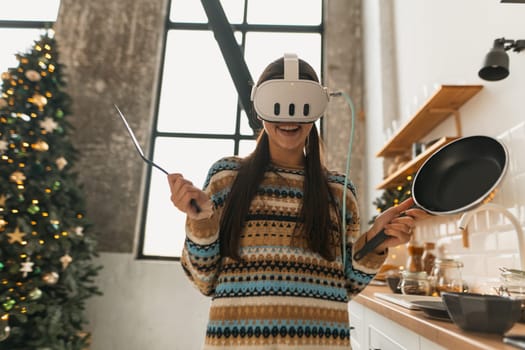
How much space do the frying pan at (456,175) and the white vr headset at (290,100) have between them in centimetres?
29

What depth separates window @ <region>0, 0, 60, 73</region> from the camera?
14.6 feet

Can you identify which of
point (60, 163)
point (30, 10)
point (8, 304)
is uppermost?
point (30, 10)

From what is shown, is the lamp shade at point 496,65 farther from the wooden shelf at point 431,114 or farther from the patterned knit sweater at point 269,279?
the patterned knit sweater at point 269,279

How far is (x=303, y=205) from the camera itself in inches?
35.5

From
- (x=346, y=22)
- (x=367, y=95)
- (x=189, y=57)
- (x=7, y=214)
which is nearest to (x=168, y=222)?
(x=7, y=214)

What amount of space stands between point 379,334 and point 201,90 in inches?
135

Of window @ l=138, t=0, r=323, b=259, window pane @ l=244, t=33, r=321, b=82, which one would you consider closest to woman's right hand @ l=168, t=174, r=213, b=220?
window @ l=138, t=0, r=323, b=259

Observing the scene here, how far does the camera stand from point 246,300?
0.81 metres

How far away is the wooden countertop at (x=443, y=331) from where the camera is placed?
70 centimetres

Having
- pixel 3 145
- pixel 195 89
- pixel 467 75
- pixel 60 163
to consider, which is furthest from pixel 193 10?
pixel 467 75

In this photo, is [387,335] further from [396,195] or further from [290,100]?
[396,195]

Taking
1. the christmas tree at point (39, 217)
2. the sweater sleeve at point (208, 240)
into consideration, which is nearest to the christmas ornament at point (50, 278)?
the christmas tree at point (39, 217)

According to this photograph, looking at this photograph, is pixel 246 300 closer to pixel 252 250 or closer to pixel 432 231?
pixel 252 250

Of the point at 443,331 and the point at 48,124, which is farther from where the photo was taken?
the point at 48,124
